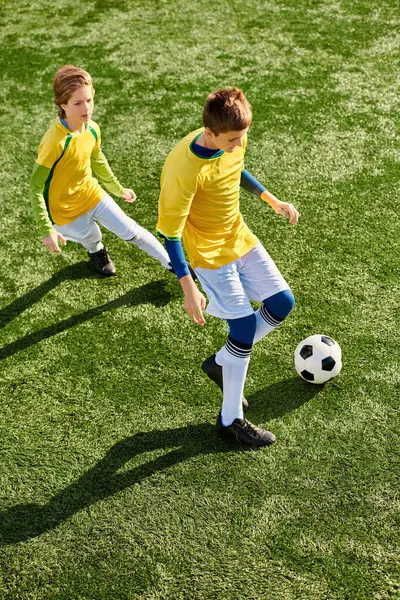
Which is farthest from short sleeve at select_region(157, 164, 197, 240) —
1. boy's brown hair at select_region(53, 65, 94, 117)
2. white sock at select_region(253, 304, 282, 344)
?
boy's brown hair at select_region(53, 65, 94, 117)

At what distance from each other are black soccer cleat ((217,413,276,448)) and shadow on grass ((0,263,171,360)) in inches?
56.7

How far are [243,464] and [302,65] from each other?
5.53 metres

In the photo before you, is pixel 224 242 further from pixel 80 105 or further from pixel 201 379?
pixel 80 105

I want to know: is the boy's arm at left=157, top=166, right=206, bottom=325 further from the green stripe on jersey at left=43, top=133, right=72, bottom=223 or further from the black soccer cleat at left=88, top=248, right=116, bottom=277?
the black soccer cleat at left=88, top=248, right=116, bottom=277

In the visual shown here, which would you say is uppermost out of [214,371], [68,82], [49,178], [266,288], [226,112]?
[226,112]

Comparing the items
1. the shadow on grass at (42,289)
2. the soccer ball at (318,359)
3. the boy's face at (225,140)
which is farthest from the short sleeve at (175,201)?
the shadow on grass at (42,289)

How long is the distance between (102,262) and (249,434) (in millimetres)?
2102

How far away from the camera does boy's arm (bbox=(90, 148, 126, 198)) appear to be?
506 cm

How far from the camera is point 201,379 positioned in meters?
4.65

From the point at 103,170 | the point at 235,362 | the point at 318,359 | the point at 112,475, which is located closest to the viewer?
the point at 235,362

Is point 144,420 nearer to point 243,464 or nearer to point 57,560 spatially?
point 243,464

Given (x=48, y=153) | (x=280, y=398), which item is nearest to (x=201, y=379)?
(x=280, y=398)

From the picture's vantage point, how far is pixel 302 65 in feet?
26.3

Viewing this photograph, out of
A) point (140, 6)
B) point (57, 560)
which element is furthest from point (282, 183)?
point (140, 6)
